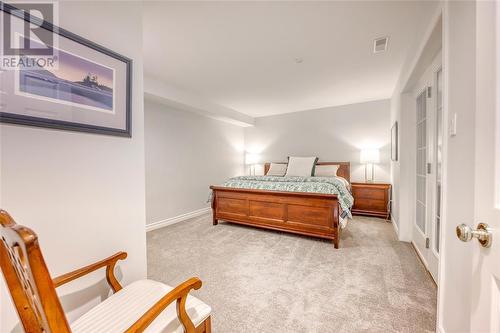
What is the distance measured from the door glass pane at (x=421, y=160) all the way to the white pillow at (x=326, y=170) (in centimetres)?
183

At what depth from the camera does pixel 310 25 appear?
191cm

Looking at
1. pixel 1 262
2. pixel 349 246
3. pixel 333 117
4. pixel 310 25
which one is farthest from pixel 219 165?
pixel 1 262

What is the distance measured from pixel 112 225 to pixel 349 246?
2.63m

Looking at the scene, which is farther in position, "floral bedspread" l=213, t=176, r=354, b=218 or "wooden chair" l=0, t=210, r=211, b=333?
"floral bedspread" l=213, t=176, r=354, b=218

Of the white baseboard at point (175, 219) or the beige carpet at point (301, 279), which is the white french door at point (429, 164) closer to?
the beige carpet at point (301, 279)

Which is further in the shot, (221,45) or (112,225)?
(221,45)

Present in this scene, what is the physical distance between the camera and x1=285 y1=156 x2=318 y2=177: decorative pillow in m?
4.40

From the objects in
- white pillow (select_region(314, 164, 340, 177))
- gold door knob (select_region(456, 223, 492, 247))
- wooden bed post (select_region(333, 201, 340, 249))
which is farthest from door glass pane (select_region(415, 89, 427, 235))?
gold door knob (select_region(456, 223, 492, 247))

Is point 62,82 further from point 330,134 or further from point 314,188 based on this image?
point 330,134

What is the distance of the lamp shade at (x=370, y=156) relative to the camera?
4203 millimetres

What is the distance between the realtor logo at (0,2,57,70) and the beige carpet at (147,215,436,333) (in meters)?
1.79

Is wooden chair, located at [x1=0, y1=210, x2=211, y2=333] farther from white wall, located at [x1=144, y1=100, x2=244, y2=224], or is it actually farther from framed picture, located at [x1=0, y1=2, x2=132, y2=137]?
white wall, located at [x1=144, y1=100, x2=244, y2=224]

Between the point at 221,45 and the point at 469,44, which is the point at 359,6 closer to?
the point at 469,44

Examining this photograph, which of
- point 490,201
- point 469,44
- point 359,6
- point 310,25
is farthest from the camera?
point 310,25
